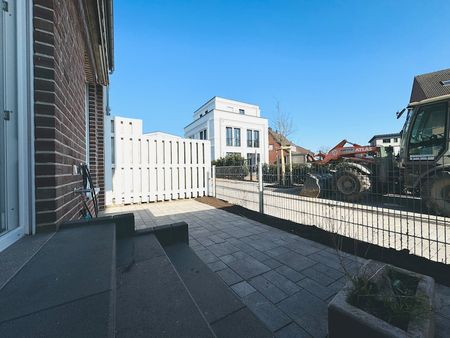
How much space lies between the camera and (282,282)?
2160 millimetres

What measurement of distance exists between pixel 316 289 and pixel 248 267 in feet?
2.57

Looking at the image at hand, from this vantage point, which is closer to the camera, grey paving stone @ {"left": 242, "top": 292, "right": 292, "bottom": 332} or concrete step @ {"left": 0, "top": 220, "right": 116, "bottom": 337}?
concrete step @ {"left": 0, "top": 220, "right": 116, "bottom": 337}

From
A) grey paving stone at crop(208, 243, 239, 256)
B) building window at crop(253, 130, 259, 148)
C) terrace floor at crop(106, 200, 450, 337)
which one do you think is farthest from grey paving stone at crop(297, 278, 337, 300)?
building window at crop(253, 130, 259, 148)

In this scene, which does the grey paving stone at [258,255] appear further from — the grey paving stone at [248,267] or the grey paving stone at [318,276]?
the grey paving stone at [318,276]

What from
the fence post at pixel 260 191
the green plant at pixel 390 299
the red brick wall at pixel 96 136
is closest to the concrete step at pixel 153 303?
the green plant at pixel 390 299

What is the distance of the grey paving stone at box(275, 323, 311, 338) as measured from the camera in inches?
58.3

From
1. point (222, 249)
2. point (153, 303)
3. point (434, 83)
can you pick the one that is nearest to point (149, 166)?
point (222, 249)

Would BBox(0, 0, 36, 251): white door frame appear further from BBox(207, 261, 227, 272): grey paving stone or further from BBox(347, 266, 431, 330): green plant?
BBox(347, 266, 431, 330): green plant

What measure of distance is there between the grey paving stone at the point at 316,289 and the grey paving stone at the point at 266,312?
46 centimetres

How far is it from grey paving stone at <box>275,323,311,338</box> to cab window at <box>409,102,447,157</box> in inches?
200

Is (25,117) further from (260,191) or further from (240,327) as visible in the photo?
(260,191)

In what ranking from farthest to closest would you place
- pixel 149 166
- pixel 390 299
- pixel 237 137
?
pixel 237 137, pixel 149 166, pixel 390 299

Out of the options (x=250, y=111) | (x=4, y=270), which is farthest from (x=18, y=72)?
(x=250, y=111)

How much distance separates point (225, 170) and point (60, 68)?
224 inches
